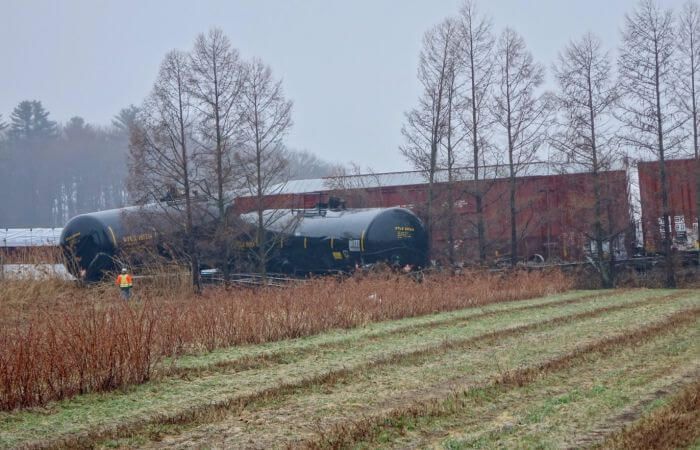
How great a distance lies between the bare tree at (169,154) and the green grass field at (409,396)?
11.5 m

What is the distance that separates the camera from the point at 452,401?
913 cm

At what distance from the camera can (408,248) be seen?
93.2 ft

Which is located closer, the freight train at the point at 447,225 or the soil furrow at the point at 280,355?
the soil furrow at the point at 280,355

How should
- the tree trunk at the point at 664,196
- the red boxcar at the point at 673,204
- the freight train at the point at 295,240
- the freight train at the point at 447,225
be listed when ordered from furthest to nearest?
the red boxcar at the point at 673,204 → the tree trunk at the point at 664,196 → the freight train at the point at 447,225 → the freight train at the point at 295,240

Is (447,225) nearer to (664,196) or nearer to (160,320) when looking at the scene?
(664,196)

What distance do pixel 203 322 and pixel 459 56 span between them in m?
19.8

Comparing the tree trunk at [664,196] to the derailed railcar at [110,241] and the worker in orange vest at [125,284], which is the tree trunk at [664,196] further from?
the worker in orange vest at [125,284]

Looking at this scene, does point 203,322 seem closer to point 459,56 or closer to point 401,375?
point 401,375

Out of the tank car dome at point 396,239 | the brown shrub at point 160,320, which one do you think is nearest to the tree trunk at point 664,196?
the brown shrub at point 160,320

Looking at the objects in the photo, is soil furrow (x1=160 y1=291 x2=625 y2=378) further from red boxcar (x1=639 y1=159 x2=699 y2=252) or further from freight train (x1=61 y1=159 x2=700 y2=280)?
red boxcar (x1=639 y1=159 x2=699 y2=252)

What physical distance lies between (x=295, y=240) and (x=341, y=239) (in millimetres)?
1913

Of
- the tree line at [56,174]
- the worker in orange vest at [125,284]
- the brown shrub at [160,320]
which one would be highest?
the tree line at [56,174]

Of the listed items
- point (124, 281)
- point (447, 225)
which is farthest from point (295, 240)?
point (124, 281)

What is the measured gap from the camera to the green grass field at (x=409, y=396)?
7801mm
